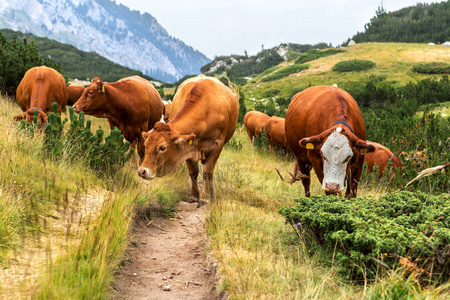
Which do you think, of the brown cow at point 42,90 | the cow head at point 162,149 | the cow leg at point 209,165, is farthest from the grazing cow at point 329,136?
the brown cow at point 42,90

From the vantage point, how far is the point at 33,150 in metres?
5.52

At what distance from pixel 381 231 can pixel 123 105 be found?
6.29 meters

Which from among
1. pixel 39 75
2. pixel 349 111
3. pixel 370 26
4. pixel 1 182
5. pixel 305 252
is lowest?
pixel 305 252

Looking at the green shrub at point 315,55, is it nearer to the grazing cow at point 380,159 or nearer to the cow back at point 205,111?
the grazing cow at point 380,159

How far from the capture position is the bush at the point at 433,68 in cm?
3250

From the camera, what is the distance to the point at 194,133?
5.85 metres

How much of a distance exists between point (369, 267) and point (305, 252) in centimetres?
64

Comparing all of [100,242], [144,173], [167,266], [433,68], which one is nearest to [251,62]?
[433,68]

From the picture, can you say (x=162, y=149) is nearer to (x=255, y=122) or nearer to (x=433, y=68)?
(x=255, y=122)

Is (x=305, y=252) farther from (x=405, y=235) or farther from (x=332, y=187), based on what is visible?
(x=332, y=187)

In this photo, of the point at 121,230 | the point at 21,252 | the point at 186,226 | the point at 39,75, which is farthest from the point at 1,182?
the point at 39,75

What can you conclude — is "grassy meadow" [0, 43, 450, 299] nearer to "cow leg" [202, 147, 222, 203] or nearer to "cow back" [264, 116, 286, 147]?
"cow leg" [202, 147, 222, 203]

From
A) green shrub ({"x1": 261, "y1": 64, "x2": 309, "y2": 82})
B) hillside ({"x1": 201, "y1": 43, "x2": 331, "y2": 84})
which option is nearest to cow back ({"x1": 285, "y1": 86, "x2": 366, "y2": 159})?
green shrub ({"x1": 261, "y1": 64, "x2": 309, "y2": 82})

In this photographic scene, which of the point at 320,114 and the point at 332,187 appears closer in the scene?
the point at 332,187
